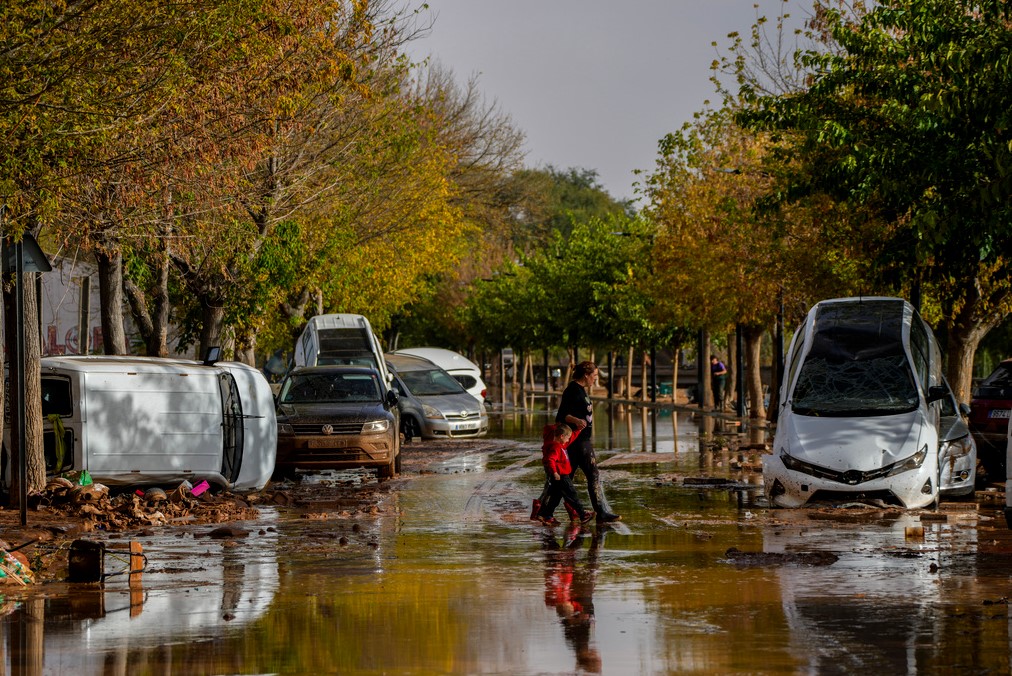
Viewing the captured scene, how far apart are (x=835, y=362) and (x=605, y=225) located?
53497 millimetres

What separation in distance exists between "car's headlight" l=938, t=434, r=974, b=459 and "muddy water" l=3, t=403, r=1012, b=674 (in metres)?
0.80

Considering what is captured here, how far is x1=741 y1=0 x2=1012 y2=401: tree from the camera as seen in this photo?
17672 millimetres

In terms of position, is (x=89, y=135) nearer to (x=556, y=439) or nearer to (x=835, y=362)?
(x=556, y=439)

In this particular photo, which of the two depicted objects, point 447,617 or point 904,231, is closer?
point 447,617

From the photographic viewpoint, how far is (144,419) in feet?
57.0

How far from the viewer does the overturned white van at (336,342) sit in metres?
32.9

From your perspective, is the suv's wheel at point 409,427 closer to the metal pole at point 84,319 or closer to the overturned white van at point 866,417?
the metal pole at point 84,319

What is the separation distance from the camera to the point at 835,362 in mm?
18359

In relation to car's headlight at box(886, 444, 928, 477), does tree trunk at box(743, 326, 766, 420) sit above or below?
above

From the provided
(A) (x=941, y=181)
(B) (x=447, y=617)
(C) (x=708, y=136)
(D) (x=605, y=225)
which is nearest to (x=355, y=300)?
(C) (x=708, y=136)

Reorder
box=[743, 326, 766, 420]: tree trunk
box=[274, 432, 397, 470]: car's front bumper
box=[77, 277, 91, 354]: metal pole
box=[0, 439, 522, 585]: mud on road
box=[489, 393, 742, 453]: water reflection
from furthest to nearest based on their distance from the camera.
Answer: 1. box=[743, 326, 766, 420]: tree trunk
2. box=[489, 393, 742, 453]: water reflection
3. box=[77, 277, 91, 354]: metal pole
4. box=[274, 432, 397, 470]: car's front bumper
5. box=[0, 439, 522, 585]: mud on road

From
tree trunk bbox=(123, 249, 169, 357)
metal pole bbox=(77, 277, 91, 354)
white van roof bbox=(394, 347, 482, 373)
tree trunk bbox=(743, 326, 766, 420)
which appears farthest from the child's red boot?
white van roof bbox=(394, 347, 482, 373)

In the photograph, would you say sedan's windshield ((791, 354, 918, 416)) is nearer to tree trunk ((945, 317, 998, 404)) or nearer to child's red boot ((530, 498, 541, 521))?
child's red boot ((530, 498, 541, 521))

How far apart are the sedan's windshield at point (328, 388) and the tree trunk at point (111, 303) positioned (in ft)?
8.88
